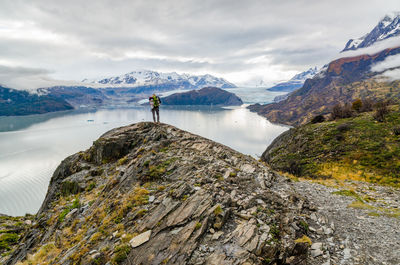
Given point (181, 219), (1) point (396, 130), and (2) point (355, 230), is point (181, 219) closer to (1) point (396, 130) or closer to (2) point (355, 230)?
(2) point (355, 230)

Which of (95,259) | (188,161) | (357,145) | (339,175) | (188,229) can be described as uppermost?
(188,161)

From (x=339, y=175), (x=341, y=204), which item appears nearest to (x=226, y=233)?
(x=341, y=204)

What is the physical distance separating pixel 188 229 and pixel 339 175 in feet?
65.6

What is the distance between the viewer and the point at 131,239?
282 inches

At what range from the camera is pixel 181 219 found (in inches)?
302

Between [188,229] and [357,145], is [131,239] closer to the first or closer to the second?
[188,229]

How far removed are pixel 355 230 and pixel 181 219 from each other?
7907mm

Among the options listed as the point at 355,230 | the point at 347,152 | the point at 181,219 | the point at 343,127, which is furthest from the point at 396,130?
the point at 181,219

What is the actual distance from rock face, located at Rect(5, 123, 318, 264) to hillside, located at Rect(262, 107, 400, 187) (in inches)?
516

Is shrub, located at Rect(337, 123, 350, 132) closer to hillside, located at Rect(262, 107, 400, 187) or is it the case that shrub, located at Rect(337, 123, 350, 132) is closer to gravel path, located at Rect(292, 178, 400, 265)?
hillside, located at Rect(262, 107, 400, 187)

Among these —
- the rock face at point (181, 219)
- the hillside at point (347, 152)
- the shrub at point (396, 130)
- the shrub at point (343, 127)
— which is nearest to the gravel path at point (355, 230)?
the rock face at point (181, 219)

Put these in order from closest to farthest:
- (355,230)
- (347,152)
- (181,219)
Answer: (181,219)
(355,230)
(347,152)

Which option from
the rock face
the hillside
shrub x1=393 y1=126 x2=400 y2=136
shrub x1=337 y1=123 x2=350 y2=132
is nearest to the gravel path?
the rock face

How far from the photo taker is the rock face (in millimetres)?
6641
